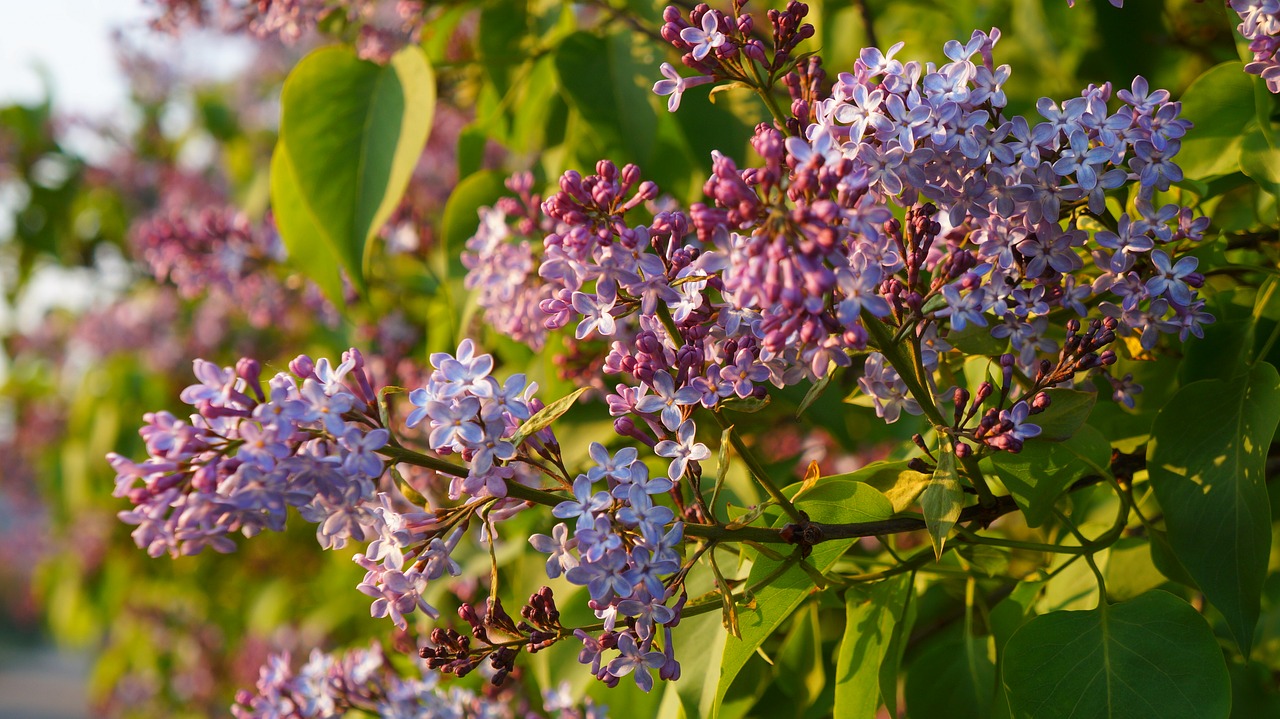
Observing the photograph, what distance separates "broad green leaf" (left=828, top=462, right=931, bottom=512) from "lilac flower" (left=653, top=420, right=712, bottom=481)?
5.9 inches

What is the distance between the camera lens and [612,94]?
1.60 metres

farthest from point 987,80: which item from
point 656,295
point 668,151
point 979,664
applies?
point 668,151

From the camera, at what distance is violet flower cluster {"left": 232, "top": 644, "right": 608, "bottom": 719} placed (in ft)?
4.23

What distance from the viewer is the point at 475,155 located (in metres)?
1.88

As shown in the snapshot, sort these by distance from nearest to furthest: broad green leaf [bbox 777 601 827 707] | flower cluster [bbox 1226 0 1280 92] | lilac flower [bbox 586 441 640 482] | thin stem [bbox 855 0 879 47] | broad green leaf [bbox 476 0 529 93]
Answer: lilac flower [bbox 586 441 640 482], flower cluster [bbox 1226 0 1280 92], broad green leaf [bbox 777 601 827 707], thin stem [bbox 855 0 879 47], broad green leaf [bbox 476 0 529 93]

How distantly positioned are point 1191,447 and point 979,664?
0.35 m

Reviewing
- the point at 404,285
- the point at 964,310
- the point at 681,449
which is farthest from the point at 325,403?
the point at 404,285

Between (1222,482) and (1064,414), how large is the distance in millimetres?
201

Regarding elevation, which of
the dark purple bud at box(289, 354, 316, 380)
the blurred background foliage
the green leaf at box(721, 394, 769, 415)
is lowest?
the blurred background foliage

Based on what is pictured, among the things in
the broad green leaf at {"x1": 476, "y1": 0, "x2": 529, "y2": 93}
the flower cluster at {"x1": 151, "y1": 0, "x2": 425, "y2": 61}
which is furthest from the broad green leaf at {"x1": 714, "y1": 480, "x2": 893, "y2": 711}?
the flower cluster at {"x1": 151, "y1": 0, "x2": 425, "y2": 61}

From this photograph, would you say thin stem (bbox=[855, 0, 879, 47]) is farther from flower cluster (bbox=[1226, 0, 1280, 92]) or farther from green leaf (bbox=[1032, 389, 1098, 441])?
green leaf (bbox=[1032, 389, 1098, 441])

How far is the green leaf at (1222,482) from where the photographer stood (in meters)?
0.93

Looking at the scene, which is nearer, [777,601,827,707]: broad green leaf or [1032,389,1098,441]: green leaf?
[1032,389,1098,441]: green leaf

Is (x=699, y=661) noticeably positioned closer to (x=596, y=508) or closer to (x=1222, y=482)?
(x=596, y=508)
